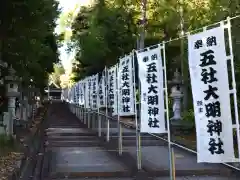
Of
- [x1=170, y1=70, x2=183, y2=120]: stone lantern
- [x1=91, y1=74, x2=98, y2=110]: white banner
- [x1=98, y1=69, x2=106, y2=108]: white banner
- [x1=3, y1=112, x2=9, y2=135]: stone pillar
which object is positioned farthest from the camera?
[x1=91, y1=74, x2=98, y2=110]: white banner

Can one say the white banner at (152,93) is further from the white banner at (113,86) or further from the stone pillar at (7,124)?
the stone pillar at (7,124)

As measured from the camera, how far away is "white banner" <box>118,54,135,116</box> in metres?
10.7

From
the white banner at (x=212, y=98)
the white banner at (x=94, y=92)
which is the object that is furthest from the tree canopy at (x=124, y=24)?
the white banner at (x=212, y=98)

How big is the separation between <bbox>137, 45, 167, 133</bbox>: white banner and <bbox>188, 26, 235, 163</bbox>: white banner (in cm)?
233

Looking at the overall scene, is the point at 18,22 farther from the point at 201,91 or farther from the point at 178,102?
the point at 178,102

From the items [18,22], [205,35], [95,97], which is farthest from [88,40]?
[205,35]

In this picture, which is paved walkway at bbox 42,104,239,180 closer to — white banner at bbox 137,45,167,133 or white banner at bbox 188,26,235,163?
white banner at bbox 137,45,167,133

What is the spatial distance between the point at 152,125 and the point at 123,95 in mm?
3098

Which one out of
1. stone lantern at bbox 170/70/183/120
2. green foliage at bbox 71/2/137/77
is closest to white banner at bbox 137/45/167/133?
stone lantern at bbox 170/70/183/120

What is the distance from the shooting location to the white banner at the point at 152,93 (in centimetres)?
798

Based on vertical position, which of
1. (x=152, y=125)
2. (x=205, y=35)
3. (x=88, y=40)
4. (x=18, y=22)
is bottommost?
(x=152, y=125)

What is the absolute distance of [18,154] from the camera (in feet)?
37.0

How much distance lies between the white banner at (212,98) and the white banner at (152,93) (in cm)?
233

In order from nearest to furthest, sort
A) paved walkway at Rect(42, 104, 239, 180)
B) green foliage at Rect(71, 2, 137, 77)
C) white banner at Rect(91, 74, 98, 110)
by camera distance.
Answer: paved walkway at Rect(42, 104, 239, 180), white banner at Rect(91, 74, 98, 110), green foliage at Rect(71, 2, 137, 77)
